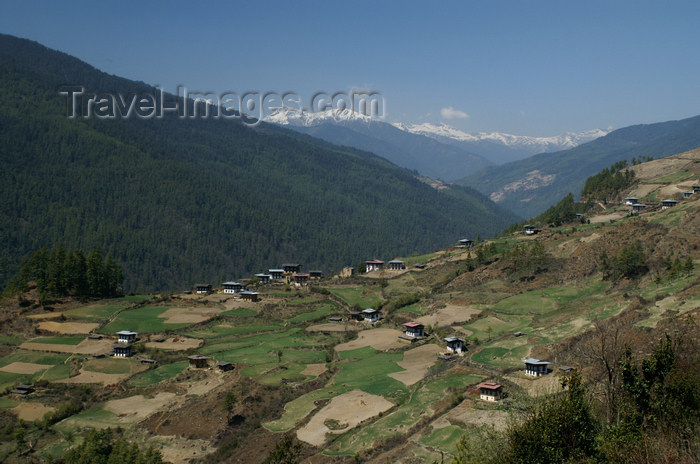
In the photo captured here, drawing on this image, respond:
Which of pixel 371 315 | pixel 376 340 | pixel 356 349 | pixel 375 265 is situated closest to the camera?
pixel 356 349

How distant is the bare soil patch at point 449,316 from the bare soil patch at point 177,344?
96.1 feet

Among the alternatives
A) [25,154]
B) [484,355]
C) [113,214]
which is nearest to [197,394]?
[484,355]

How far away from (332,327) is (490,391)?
113ft

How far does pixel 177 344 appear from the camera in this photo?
229 ft

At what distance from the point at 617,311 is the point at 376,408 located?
A: 88.3 feet

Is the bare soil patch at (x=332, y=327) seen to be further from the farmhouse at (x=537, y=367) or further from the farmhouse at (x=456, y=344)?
the farmhouse at (x=537, y=367)

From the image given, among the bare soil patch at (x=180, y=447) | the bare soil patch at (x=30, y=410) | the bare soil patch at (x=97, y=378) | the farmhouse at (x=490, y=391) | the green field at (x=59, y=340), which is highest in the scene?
the farmhouse at (x=490, y=391)

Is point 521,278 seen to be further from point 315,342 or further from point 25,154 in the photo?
point 25,154

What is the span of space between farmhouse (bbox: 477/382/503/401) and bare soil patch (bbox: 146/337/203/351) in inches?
1501

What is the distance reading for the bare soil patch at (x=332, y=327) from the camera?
247 ft

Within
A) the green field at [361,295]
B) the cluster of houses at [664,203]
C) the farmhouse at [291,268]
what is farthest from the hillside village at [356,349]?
the farmhouse at [291,268]

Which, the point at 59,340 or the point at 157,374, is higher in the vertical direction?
the point at 59,340

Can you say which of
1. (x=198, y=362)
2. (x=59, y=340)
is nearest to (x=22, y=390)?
(x=59, y=340)

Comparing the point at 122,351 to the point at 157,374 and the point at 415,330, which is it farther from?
the point at 415,330
